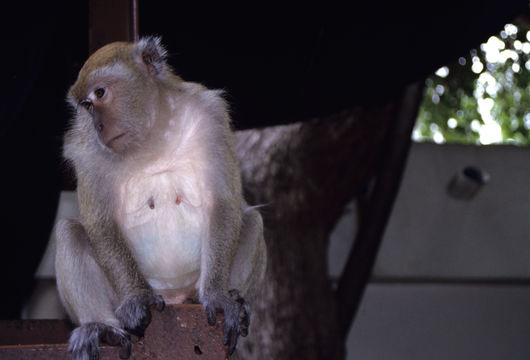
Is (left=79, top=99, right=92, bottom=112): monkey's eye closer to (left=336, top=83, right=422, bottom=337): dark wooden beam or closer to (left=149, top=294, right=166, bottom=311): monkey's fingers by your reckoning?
(left=149, top=294, right=166, bottom=311): monkey's fingers

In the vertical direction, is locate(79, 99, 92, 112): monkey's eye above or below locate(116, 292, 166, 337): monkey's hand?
above

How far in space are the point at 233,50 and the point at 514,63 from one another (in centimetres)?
435

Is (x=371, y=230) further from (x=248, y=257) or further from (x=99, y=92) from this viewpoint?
(x=99, y=92)

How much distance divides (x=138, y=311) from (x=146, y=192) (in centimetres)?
51

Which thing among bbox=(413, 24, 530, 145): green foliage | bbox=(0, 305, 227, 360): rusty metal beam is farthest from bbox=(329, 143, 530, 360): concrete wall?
bbox=(0, 305, 227, 360): rusty metal beam

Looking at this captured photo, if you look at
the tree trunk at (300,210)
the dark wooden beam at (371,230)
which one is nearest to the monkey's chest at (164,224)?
the tree trunk at (300,210)

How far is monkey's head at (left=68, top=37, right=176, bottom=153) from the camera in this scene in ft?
7.09

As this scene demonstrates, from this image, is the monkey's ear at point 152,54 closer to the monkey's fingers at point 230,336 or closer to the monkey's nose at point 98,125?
the monkey's nose at point 98,125

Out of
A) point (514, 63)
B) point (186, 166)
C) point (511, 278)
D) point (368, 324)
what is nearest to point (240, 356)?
point (186, 166)

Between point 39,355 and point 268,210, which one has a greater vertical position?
point 39,355

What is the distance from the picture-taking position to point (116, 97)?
223 centimetres

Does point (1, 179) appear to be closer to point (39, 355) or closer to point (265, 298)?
point (265, 298)

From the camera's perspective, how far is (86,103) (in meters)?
2.21

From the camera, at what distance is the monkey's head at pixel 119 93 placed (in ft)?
7.09
